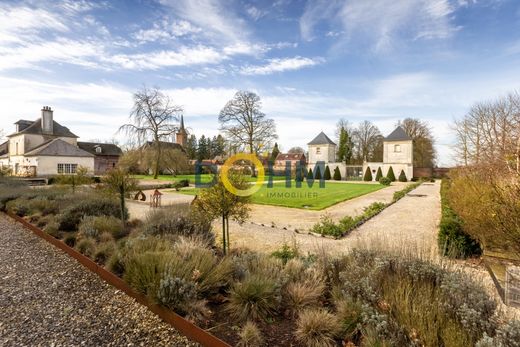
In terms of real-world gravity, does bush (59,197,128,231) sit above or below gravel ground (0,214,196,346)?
above

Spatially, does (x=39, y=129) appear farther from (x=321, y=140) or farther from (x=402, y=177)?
(x=402, y=177)

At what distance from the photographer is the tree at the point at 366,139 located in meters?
46.0

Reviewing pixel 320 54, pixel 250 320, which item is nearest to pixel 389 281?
pixel 250 320

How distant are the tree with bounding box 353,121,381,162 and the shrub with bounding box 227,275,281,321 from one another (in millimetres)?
46028

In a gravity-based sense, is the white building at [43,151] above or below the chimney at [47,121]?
below

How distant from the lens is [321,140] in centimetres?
4028

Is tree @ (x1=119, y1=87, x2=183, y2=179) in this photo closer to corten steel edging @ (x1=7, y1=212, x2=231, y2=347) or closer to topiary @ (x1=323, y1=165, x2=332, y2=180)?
topiary @ (x1=323, y1=165, x2=332, y2=180)

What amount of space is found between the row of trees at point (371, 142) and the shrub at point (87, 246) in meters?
40.7

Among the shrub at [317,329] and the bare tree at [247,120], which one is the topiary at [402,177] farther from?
the shrub at [317,329]

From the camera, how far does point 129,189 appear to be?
802 centimetres

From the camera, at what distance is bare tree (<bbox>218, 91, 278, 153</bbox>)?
34.9 meters

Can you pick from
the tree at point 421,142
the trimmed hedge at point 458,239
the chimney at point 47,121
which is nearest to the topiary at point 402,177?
the tree at point 421,142

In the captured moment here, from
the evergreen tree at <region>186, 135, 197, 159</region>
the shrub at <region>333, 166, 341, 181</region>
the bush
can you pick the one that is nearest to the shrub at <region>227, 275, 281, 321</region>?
the bush

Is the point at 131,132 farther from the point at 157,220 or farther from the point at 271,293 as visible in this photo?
the point at 271,293
